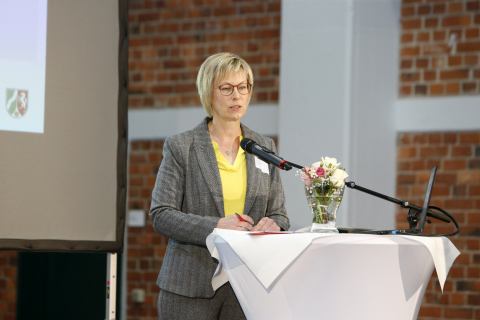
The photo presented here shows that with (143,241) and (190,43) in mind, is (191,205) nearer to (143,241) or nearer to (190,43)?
(143,241)

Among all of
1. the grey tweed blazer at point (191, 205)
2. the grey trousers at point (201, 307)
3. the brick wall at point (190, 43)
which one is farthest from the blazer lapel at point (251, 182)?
the brick wall at point (190, 43)

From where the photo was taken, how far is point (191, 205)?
1730 mm

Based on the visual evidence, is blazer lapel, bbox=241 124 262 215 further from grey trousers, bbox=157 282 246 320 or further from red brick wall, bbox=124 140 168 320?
red brick wall, bbox=124 140 168 320

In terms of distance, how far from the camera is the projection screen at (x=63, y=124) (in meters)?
2.19

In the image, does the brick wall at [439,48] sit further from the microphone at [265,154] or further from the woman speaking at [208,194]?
the microphone at [265,154]

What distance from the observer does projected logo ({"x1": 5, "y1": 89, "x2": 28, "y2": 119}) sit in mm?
2193

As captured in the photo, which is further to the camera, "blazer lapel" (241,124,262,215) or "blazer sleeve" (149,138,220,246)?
"blazer lapel" (241,124,262,215)

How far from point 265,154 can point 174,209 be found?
36cm

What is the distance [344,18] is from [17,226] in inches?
88.4

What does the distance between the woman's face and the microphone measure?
0.18 m

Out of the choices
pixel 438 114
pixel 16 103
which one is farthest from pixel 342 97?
pixel 16 103

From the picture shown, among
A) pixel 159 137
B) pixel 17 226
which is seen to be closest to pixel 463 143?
pixel 159 137

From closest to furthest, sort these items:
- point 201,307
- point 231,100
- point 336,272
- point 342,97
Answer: point 336,272, point 201,307, point 231,100, point 342,97

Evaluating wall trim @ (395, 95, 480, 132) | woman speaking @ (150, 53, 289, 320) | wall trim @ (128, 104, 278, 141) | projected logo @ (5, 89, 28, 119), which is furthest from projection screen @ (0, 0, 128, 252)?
wall trim @ (395, 95, 480, 132)
